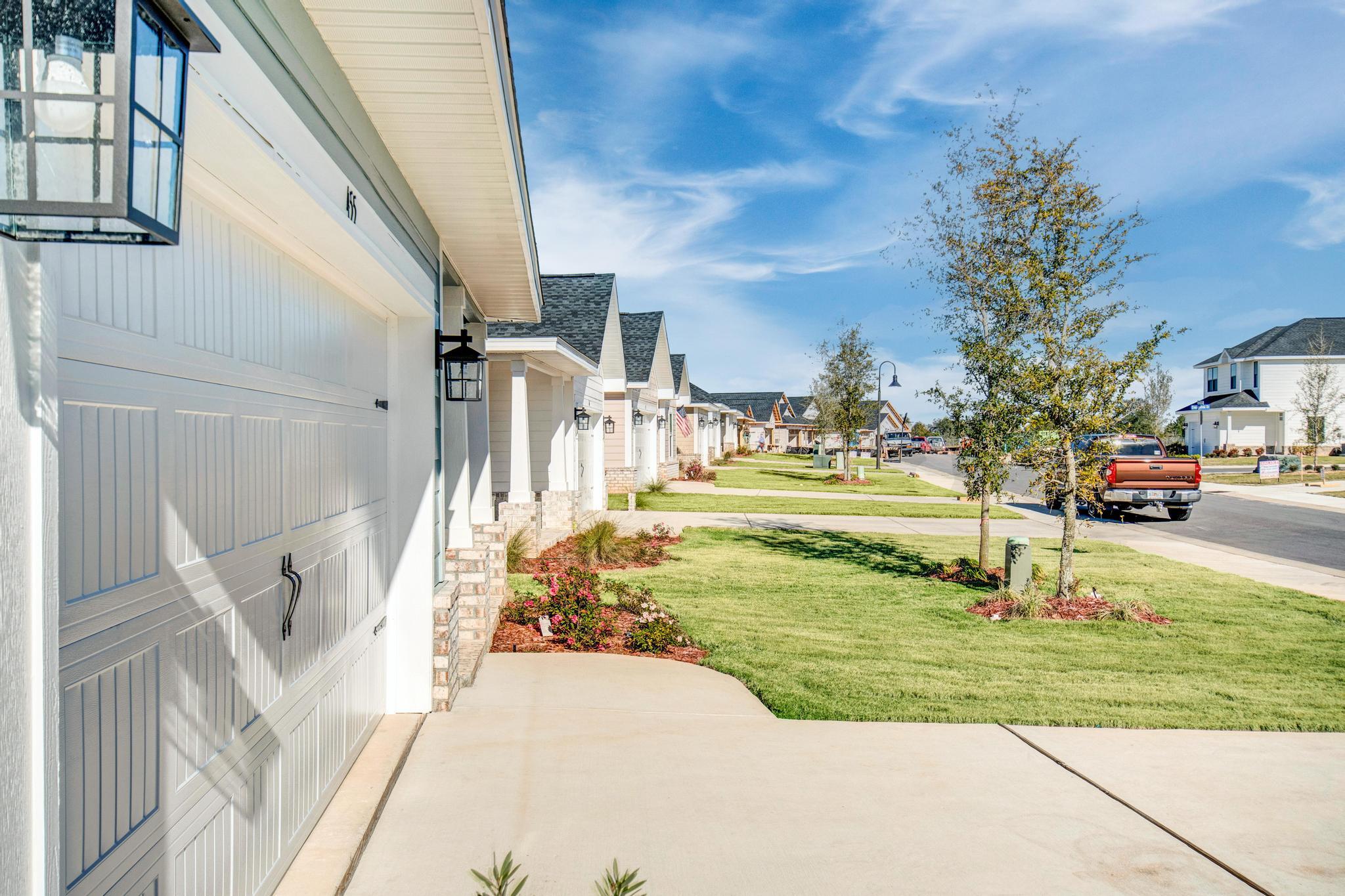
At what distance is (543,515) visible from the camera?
13.6m

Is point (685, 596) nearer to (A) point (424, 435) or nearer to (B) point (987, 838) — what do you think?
(A) point (424, 435)

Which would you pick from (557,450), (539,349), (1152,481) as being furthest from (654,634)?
(1152,481)

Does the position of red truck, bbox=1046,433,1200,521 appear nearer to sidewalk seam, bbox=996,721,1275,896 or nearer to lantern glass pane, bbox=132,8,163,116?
sidewalk seam, bbox=996,721,1275,896

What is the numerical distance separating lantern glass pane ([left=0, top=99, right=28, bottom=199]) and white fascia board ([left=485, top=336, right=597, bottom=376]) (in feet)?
31.8

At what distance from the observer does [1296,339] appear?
50.5 metres

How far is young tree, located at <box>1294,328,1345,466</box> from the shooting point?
39281mm

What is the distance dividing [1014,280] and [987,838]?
23.6 ft

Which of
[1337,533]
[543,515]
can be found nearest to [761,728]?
[543,515]

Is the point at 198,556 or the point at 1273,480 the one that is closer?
the point at 198,556

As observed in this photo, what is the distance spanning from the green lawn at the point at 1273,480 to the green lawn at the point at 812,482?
11.2m

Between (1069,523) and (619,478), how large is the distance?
14200 millimetres

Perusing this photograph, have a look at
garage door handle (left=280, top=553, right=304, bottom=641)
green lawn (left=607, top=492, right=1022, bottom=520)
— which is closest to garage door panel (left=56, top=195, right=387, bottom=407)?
garage door handle (left=280, top=553, right=304, bottom=641)

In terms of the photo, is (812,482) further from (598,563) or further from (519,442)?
(598,563)

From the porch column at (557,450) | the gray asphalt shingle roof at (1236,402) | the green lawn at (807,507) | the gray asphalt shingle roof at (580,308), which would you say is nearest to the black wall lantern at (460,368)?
the porch column at (557,450)
